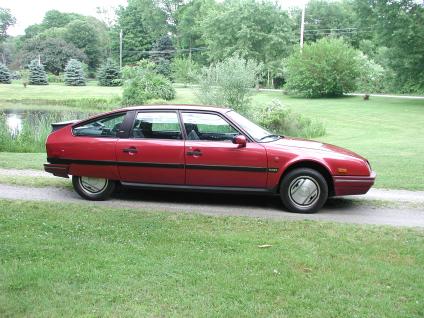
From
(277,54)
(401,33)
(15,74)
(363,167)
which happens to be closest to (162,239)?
(363,167)

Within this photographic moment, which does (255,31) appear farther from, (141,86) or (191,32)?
(191,32)

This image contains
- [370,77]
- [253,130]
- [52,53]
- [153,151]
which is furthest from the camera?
[52,53]

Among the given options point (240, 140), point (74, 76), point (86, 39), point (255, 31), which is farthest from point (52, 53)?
point (240, 140)

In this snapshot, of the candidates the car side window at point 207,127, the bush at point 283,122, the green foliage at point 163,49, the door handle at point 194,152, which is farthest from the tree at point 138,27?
the door handle at point 194,152

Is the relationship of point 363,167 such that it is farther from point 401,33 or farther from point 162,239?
point 401,33

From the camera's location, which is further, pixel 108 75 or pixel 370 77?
pixel 108 75

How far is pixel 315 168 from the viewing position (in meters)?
7.31

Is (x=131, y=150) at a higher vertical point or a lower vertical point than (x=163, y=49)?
lower

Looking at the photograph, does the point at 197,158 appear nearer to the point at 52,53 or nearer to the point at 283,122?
the point at 283,122

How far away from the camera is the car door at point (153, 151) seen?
292 inches

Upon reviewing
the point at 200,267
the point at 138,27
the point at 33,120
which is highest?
the point at 138,27

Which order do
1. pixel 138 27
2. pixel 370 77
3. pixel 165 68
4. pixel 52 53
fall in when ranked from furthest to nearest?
pixel 138 27
pixel 52 53
pixel 165 68
pixel 370 77

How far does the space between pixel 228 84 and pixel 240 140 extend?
51.7 feet

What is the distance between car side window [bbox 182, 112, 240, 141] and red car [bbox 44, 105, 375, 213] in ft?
0.05
